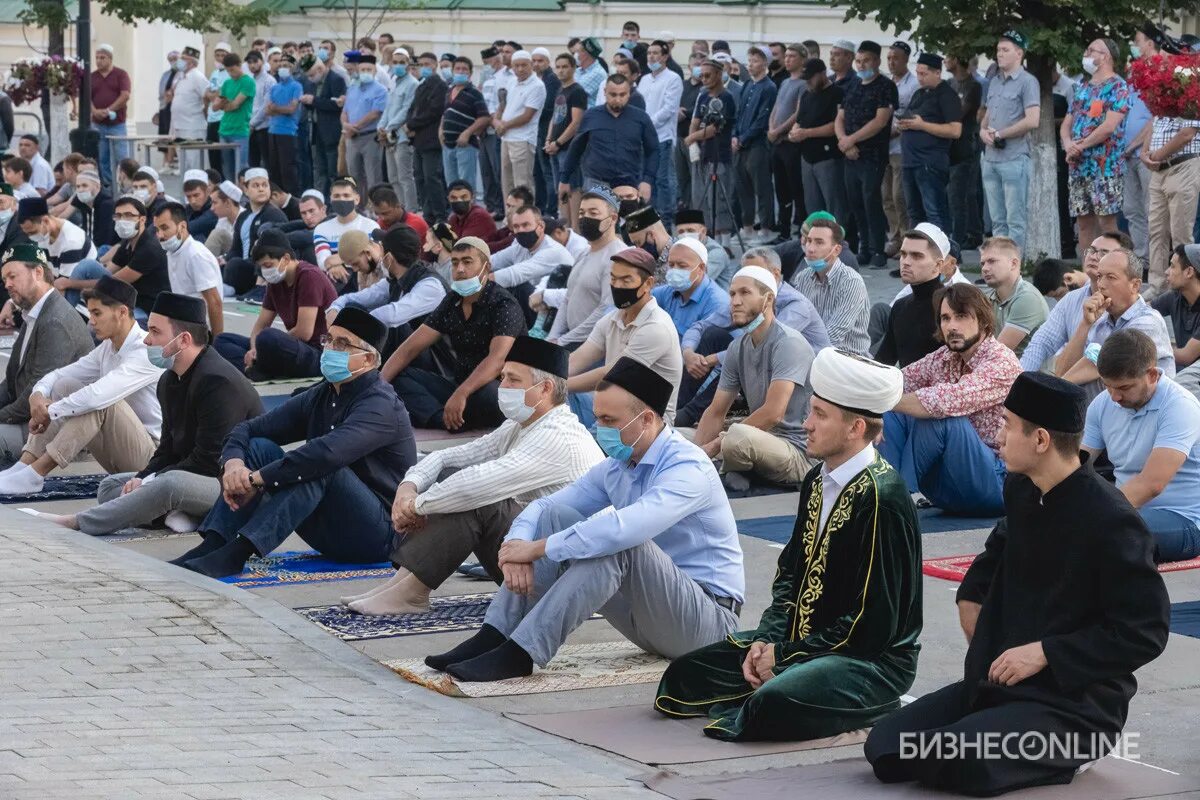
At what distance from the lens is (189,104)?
28844 mm

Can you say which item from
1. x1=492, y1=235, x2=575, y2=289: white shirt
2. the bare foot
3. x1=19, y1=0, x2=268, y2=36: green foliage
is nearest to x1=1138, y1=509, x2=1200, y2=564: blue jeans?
the bare foot

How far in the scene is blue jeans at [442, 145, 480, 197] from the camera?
77.3ft

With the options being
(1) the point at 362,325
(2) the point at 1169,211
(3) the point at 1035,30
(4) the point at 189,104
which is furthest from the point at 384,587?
(4) the point at 189,104

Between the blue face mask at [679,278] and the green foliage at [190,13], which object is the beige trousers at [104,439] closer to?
the blue face mask at [679,278]

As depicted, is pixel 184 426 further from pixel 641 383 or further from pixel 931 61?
pixel 931 61

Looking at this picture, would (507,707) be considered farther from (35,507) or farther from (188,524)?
(35,507)

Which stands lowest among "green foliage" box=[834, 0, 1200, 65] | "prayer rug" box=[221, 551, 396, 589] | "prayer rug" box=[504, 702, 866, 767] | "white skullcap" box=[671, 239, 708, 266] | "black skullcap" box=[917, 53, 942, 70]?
"prayer rug" box=[221, 551, 396, 589]

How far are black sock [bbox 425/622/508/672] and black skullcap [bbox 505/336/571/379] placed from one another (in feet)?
4.43

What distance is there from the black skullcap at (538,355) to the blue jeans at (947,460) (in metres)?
2.30

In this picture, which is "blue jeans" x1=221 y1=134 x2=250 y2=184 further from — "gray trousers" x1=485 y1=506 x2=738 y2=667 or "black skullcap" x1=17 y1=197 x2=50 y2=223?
"gray trousers" x1=485 y1=506 x2=738 y2=667

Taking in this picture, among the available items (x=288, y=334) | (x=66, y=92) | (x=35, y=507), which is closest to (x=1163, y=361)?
(x=35, y=507)

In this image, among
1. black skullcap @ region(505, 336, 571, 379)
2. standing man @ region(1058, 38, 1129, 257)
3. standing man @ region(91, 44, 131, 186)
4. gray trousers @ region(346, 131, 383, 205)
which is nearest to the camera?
black skullcap @ region(505, 336, 571, 379)

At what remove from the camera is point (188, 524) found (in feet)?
33.5

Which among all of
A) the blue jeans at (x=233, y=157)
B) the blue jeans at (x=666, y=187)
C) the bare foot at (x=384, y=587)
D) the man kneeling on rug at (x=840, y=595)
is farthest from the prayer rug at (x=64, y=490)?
the blue jeans at (x=233, y=157)
